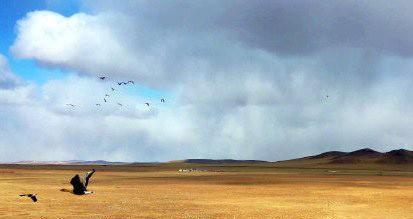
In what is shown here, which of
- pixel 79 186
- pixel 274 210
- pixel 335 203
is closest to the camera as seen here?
pixel 274 210

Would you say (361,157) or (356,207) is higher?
(361,157)

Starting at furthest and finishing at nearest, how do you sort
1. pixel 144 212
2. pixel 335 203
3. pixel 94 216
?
pixel 335 203 < pixel 144 212 < pixel 94 216

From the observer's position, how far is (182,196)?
3509 cm

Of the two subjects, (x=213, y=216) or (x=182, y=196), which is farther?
(x=182, y=196)

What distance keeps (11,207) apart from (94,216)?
5.39 m

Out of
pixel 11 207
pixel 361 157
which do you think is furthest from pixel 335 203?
pixel 361 157

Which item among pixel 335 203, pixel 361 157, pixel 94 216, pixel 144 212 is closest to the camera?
pixel 94 216

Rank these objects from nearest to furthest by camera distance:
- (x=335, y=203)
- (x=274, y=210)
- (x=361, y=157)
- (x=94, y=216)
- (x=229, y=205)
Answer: (x=94, y=216)
(x=274, y=210)
(x=229, y=205)
(x=335, y=203)
(x=361, y=157)

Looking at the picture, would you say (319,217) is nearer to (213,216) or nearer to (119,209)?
(213,216)

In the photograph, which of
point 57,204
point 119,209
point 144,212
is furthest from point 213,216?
point 57,204

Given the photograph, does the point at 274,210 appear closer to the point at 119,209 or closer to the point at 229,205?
the point at 229,205

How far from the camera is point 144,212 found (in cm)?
2539

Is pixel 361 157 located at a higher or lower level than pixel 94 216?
higher

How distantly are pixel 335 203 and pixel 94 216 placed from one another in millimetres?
14536
